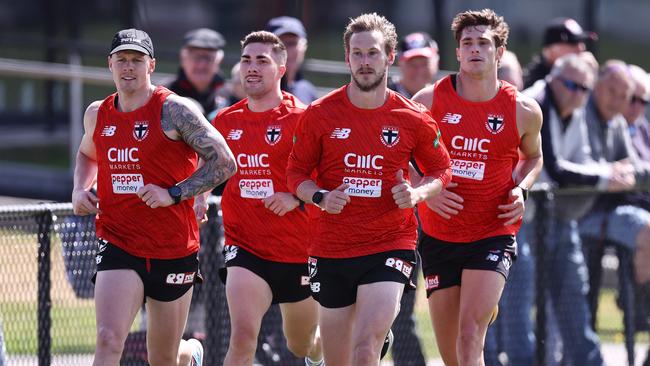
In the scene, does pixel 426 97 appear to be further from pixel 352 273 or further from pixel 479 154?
pixel 352 273

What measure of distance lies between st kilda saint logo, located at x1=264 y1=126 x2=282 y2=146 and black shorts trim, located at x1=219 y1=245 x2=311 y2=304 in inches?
28.0

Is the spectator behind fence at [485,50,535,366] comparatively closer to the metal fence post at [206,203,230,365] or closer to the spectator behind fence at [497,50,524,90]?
the spectator behind fence at [497,50,524,90]

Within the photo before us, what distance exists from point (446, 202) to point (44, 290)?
2.68 meters

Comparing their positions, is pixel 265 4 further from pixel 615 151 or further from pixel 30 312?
pixel 30 312

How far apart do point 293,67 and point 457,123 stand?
2.42 m

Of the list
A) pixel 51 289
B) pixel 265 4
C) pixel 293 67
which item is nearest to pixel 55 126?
pixel 265 4

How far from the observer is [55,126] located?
66.7ft

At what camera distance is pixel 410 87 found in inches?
408

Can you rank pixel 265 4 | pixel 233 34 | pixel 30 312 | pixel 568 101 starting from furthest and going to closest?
A: pixel 233 34
pixel 265 4
pixel 568 101
pixel 30 312

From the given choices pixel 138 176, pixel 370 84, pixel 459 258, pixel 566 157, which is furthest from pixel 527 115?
pixel 138 176

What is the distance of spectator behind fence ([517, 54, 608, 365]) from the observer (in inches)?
404

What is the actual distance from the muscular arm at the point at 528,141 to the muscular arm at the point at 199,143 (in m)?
1.89

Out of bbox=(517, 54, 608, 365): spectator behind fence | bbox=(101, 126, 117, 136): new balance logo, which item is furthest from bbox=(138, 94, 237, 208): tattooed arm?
bbox=(517, 54, 608, 365): spectator behind fence

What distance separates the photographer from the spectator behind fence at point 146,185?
768 centimetres
